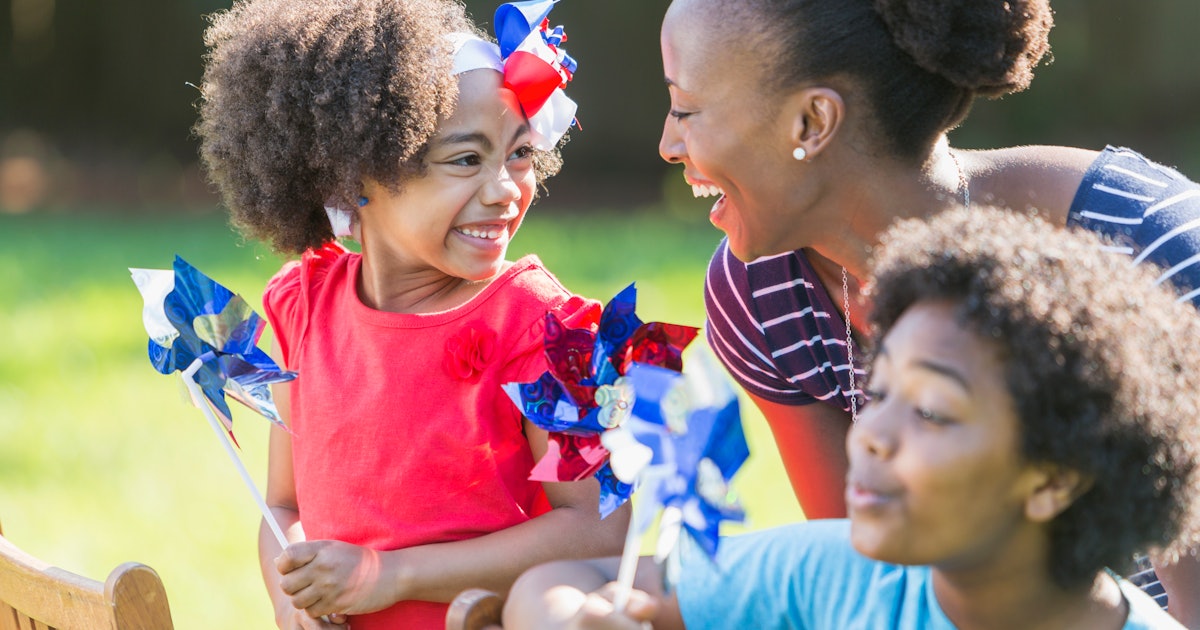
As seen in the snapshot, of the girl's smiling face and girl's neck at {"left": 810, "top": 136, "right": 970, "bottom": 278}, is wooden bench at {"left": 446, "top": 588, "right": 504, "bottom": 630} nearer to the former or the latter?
the girl's smiling face

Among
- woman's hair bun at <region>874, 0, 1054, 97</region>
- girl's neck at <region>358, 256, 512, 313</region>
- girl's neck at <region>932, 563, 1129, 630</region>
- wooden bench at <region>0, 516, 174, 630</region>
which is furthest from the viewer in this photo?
girl's neck at <region>358, 256, 512, 313</region>

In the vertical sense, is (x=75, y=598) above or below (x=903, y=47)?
below

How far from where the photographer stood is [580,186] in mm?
12414

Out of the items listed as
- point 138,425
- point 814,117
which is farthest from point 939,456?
point 138,425

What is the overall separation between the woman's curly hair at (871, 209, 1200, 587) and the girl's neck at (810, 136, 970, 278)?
677mm

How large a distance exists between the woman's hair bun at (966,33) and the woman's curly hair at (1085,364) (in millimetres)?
607

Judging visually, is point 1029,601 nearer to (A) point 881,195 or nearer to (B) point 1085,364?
(B) point 1085,364

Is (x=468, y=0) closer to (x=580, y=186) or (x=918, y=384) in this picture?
(x=580, y=186)

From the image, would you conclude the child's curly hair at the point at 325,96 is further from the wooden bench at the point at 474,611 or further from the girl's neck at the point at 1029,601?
the girl's neck at the point at 1029,601

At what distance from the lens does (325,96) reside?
8.09 feet

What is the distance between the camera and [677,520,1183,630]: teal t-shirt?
1739mm

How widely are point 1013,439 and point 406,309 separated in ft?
4.37

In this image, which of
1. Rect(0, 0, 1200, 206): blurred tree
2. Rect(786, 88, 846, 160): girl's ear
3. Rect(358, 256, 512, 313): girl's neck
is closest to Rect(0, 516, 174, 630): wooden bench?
Rect(358, 256, 512, 313): girl's neck

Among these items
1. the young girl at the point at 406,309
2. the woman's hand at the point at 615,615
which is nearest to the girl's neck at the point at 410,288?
the young girl at the point at 406,309
